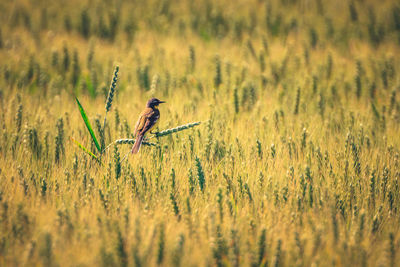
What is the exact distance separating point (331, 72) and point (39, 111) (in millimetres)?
3615

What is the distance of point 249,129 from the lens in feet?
10.7

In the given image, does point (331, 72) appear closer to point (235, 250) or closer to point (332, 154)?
point (332, 154)

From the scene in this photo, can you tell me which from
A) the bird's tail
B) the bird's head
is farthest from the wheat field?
the bird's head

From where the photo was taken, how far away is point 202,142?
9.78 ft

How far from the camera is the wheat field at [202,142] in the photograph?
1858mm

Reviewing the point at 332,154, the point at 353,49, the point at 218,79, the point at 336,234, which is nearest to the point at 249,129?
the point at 332,154

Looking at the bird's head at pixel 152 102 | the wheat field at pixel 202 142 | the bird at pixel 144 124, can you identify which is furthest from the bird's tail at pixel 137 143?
the bird's head at pixel 152 102

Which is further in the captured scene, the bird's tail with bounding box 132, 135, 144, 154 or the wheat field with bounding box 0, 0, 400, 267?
the bird's tail with bounding box 132, 135, 144, 154

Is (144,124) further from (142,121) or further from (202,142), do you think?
(202,142)

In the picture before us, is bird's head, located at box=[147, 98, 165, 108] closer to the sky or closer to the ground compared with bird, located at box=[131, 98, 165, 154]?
closer to the sky

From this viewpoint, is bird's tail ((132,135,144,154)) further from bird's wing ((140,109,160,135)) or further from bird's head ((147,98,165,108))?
bird's head ((147,98,165,108))

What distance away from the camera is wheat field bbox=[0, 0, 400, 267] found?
6.10 feet

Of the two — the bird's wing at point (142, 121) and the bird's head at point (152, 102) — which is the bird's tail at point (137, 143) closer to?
the bird's wing at point (142, 121)

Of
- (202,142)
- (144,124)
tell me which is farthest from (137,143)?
(202,142)
